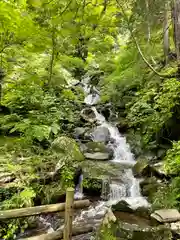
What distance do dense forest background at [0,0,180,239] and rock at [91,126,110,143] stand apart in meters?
0.72

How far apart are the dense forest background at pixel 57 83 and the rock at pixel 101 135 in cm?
72

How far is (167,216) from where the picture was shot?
15.6 ft

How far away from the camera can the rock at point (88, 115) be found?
12938mm

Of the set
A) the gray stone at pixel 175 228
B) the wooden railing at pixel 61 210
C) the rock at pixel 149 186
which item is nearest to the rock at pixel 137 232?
the gray stone at pixel 175 228

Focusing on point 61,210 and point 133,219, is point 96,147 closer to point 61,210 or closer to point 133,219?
point 133,219

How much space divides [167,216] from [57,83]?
20.0 feet

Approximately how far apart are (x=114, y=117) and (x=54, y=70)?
5.58m

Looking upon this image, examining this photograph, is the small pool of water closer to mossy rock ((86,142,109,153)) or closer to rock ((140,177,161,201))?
rock ((140,177,161,201))

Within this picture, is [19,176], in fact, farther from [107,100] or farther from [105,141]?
[107,100]

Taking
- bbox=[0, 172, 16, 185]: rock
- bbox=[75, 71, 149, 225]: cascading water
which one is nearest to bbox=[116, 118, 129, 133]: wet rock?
bbox=[75, 71, 149, 225]: cascading water

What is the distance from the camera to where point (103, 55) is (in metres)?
15.3

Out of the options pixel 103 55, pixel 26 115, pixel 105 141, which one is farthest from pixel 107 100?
pixel 26 115

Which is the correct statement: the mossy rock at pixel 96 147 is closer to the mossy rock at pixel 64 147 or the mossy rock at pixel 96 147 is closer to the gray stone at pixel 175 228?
the mossy rock at pixel 64 147

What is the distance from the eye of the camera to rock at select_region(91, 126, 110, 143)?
1141cm
